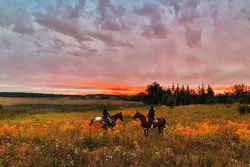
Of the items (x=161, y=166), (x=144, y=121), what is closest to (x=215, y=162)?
(x=161, y=166)

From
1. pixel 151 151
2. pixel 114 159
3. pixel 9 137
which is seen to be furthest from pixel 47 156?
pixel 9 137

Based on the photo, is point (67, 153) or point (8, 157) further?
point (67, 153)

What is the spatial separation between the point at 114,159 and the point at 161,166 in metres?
1.82

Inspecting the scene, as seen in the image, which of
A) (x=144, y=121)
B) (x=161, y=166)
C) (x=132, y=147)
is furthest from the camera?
(x=144, y=121)

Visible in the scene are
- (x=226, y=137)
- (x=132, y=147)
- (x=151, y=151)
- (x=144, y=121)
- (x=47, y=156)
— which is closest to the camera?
(x=47, y=156)

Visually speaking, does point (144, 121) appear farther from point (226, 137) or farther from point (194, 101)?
point (194, 101)

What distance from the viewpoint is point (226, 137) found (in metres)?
19.1

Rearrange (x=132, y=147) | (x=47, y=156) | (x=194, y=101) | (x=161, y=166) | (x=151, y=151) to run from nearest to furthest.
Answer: (x=161, y=166) < (x=47, y=156) < (x=151, y=151) < (x=132, y=147) < (x=194, y=101)

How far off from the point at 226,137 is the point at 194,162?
6.96 metres

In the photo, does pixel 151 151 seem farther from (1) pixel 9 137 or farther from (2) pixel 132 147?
(1) pixel 9 137

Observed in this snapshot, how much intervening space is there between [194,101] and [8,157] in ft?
396

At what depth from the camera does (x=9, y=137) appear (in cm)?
2012

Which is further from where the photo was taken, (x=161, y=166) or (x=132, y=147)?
(x=132, y=147)

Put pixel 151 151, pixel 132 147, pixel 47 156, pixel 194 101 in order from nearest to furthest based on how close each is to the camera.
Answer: pixel 47 156, pixel 151 151, pixel 132 147, pixel 194 101
